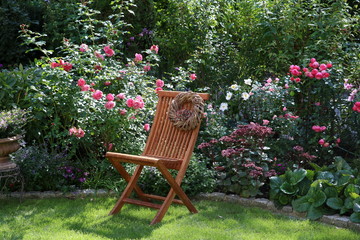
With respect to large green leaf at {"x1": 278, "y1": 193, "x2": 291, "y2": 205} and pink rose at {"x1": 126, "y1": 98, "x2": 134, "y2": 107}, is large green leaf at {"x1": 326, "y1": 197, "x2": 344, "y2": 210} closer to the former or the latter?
large green leaf at {"x1": 278, "y1": 193, "x2": 291, "y2": 205}

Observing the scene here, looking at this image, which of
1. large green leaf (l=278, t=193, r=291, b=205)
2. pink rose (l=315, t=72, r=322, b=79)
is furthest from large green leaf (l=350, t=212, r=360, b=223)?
pink rose (l=315, t=72, r=322, b=79)

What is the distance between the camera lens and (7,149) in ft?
16.6

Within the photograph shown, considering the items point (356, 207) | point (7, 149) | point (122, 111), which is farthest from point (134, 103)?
point (356, 207)

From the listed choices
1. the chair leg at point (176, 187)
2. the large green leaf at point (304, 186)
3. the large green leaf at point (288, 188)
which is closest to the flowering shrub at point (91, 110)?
the chair leg at point (176, 187)

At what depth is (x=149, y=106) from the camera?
19.7ft

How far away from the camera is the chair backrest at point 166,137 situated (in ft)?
16.1

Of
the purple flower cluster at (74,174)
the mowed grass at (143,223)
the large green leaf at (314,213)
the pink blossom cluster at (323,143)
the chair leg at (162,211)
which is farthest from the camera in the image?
the purple flower cluster at (74,174)

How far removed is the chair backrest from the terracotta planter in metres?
1.25

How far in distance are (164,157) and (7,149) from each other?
4.89ft

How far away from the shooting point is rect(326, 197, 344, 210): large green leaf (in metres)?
4.63

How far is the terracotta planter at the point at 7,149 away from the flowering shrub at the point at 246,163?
1.98 meters

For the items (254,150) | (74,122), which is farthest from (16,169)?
(254,150)

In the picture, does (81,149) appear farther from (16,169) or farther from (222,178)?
(222,178)

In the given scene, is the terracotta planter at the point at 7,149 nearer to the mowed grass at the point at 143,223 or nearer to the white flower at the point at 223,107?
the mowed grass at the point at 143,223
